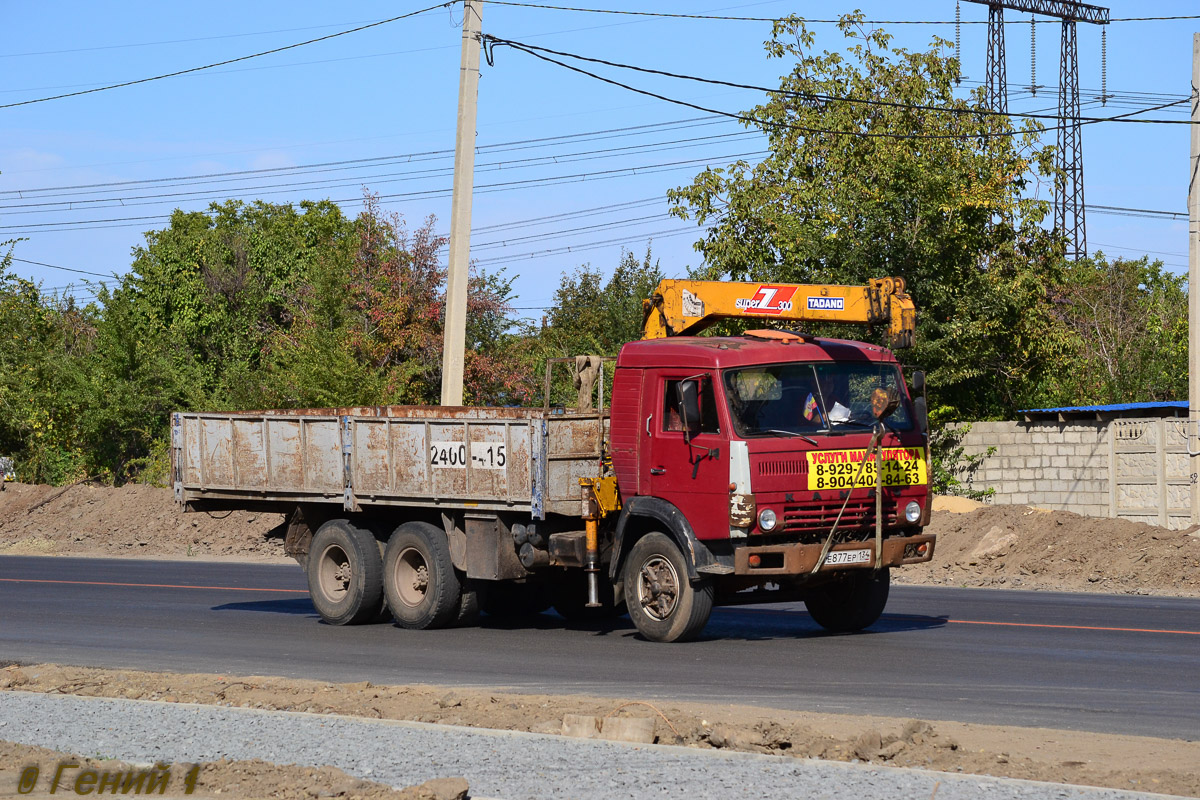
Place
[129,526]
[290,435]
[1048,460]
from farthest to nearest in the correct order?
[129,526]
[1048,460]
[290,435]

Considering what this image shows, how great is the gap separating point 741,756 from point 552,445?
7098 mm

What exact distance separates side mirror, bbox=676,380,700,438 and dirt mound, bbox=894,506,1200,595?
9.41 meters

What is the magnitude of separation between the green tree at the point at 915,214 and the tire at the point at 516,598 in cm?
1317

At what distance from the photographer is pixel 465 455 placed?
14.8m

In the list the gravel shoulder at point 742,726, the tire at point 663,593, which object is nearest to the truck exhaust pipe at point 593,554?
the tire at point 663,593

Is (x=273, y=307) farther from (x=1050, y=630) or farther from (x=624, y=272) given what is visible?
(x=1050, y=630)

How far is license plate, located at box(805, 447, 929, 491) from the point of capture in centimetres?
1295

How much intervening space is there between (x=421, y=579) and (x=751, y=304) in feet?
15.6

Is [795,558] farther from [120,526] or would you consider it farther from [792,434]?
[120,526]

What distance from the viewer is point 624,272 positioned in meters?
51.0

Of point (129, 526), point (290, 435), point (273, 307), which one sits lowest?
point (129, 526)

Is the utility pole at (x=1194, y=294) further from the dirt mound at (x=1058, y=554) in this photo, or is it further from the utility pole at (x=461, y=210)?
the utility pole at (x=461, y=210)

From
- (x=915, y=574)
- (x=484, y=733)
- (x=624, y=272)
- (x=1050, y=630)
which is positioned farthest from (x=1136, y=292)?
(x=484, y=733)

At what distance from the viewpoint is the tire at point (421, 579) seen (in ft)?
49.3
